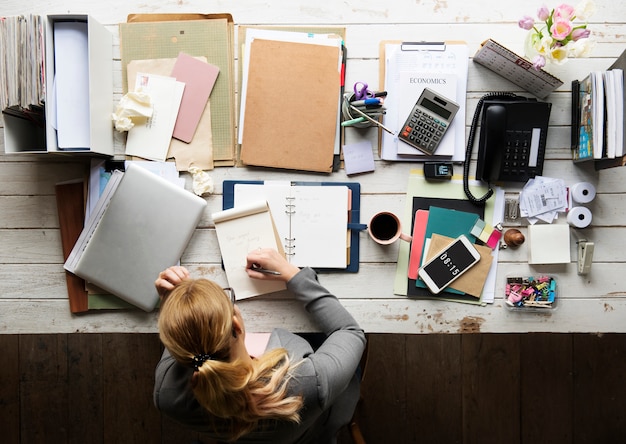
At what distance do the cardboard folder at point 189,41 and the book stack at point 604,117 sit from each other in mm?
1006

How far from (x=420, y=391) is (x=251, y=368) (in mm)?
882

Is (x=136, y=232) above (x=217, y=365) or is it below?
above

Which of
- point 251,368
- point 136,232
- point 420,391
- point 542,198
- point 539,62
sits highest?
point 539,62

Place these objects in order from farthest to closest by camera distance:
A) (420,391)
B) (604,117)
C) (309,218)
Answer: (420,391), (309,218), (604,117)

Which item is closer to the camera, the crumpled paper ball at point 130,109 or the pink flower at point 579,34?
the pink flower at point 579,34

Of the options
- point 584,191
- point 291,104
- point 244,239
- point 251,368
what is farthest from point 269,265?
point 584,191

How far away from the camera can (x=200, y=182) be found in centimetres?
126

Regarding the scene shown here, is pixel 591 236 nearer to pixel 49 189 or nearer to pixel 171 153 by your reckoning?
pixel 171 153

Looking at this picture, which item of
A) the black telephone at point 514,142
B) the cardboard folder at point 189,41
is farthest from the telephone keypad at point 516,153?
the cardboard folder at point 189,41

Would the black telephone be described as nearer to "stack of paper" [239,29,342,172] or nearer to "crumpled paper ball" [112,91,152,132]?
"stack of paper" [239,29,342,172]

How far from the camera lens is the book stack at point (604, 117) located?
114cm

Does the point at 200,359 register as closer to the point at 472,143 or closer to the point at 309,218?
the point at 309,218

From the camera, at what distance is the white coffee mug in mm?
1230

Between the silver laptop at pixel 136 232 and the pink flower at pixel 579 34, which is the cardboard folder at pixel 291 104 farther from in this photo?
the pink flower at pixel 579 34
